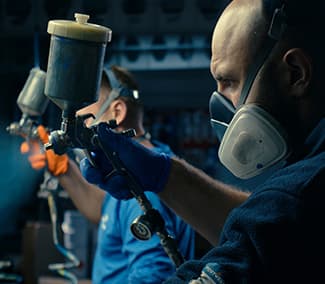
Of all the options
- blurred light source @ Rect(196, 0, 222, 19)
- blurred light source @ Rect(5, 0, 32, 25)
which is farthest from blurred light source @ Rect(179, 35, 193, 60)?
blurred light source @ Rect(5, 0, 32, 25)

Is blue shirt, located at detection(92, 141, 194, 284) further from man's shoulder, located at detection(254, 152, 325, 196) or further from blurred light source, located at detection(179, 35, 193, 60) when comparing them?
blurred light source, located at detection(179, 35, 193, 60)

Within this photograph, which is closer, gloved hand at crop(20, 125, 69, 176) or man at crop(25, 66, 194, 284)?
man at crop(25, 66, 194, 284)

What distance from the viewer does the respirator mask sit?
1.00 metres

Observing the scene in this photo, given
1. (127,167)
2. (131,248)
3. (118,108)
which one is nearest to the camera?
(127,167)

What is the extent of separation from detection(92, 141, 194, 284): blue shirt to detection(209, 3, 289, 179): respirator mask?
99 centimetres

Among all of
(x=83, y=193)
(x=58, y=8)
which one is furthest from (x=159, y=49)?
(x=83, y=193)

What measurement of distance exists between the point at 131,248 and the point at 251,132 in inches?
48.1

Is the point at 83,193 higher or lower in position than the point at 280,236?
lower

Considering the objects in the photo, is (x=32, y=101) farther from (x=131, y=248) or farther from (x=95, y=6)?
(x=95, y=6)

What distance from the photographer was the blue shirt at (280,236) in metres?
0.80

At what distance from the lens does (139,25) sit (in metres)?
4.88

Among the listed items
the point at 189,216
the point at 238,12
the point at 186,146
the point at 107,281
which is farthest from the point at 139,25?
the point at 238,12

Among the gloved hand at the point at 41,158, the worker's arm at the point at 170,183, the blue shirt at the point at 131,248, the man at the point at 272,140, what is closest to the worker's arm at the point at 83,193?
the gloved hand at the point at 41,158

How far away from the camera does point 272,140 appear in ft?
3.35
